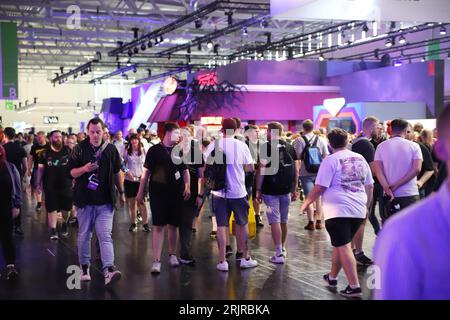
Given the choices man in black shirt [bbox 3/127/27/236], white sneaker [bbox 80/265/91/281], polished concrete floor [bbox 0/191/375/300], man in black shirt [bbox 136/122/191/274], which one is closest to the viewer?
polished concrete floor [bbox 0/191/375/300]

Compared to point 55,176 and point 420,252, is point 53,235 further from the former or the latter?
point 420,252

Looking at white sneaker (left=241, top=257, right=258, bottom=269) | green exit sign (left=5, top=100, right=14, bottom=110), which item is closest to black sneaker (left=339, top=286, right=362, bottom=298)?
white sneaker (left=241, top=257, right=258, bottom=269)

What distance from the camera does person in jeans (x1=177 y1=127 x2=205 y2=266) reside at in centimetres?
621

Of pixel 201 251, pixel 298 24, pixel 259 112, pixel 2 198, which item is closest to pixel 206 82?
pixel 259 112

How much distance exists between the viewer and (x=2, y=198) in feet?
18.2

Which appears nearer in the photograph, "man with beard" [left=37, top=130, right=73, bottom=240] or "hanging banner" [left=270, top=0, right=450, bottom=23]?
"hanging banner" [left=270, top=0, right=450, bottom=23]

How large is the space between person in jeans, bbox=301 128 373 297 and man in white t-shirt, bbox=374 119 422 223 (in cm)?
68

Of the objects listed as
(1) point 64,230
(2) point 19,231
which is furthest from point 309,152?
(2) point 19,231

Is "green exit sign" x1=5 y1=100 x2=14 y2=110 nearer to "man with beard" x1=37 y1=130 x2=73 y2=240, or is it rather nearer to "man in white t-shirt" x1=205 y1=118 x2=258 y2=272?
"man with beard" x1=37 y1=130 x2=73 y2=240

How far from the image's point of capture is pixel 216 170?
5.99 m

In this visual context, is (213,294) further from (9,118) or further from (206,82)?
(9,118)

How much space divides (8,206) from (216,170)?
6.63 ft

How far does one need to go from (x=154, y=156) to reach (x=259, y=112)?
13553mm

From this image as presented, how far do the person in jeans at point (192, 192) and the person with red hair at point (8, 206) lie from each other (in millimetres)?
1640
